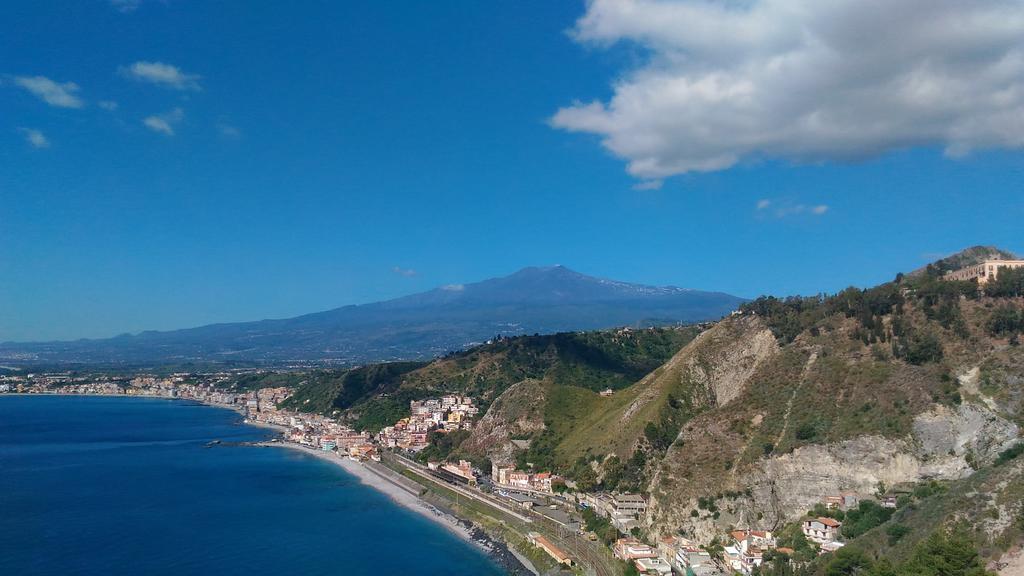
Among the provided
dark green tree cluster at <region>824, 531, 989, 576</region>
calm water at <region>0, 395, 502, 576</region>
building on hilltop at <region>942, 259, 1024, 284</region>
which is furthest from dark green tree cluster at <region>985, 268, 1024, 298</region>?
calm water at <region>0, 395, 502, 576</region>

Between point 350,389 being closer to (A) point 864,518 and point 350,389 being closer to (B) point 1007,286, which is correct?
(B) point 1007,286

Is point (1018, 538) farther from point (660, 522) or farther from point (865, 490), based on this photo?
point (660, 522)

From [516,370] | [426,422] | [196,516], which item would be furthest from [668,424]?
[516,370]

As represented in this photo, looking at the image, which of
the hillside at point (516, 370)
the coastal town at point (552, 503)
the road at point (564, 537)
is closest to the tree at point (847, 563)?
the coastal town at point (552, 503)

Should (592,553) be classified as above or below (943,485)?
below

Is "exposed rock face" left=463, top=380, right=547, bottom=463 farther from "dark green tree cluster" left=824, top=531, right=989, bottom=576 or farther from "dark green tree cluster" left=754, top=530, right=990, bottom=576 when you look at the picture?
"dark green tree cluster" left=824, top=531, right=989, bottom=576

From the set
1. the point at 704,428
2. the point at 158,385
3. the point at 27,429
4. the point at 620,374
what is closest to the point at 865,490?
the point at 704,428
